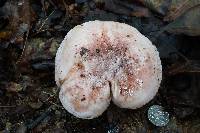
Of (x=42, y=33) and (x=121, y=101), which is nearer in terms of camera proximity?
(x=121, y=101)

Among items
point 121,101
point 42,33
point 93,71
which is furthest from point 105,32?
point 42,33

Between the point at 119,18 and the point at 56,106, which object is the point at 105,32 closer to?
the point at 119,18

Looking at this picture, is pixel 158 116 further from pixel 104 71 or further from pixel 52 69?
pixel 52 69

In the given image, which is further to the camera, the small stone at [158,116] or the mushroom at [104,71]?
the small stone at [158,116]

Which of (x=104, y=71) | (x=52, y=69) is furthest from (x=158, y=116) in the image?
(x=52, y=69)

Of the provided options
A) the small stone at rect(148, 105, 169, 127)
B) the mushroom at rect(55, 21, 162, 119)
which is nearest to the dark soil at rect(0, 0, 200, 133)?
the small stone at rect(148, 105, 169, 127)

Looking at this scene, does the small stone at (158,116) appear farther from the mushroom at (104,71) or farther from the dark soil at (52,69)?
the mushroom at (104,71)

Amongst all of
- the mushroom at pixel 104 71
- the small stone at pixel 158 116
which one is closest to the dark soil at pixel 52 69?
the small stone at pixel 158 116
